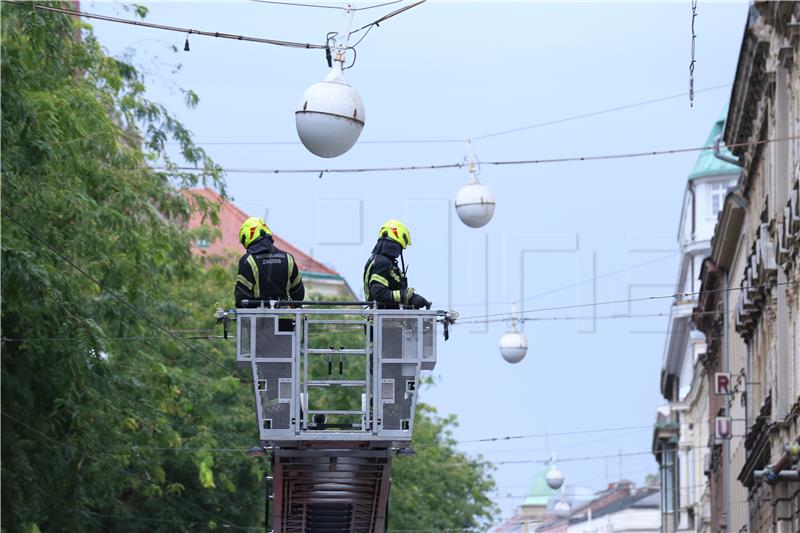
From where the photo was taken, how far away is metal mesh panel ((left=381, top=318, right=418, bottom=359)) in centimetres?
2108

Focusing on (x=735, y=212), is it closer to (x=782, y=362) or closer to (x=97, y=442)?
(x=782, y=362)

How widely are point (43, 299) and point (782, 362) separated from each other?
47.7 ft

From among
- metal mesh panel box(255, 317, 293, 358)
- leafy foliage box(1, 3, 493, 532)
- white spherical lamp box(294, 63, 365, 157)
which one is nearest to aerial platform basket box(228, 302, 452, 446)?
metal mesh panel box(255, 317, 293, 358)

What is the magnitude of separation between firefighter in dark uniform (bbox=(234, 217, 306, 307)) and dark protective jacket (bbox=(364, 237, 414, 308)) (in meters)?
0.85

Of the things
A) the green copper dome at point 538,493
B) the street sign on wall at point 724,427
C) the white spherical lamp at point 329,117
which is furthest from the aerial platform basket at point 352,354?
the green copper dome at point 538,493

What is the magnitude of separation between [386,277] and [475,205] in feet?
28.2

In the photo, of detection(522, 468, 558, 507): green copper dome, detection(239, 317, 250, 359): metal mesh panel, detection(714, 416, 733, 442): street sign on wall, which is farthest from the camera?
detection(522, 468, 558, 507): green copper dome

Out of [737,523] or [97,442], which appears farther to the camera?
[737,523]

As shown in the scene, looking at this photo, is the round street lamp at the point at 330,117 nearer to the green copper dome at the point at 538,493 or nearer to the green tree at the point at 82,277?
the green tree at the point at 82,277

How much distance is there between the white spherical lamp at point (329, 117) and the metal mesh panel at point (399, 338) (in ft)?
5.97

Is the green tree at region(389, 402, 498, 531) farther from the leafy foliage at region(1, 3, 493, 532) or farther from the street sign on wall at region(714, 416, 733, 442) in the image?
the leafy foliage at region(1, 3, 493, 532)

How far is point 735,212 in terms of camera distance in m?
50.5

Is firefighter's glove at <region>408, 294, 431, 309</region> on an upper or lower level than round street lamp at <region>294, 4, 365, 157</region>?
lower

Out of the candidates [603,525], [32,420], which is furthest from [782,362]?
[603,525]
